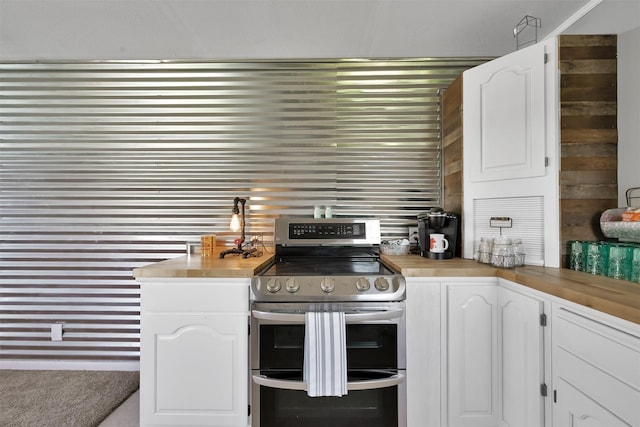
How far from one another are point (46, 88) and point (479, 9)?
3.14 m

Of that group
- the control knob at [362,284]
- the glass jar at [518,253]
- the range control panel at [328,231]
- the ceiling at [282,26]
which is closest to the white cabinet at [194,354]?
the control knob at [362,284]

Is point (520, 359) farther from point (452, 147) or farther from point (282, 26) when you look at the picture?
point (282, 26)

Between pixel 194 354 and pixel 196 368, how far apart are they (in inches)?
2.9

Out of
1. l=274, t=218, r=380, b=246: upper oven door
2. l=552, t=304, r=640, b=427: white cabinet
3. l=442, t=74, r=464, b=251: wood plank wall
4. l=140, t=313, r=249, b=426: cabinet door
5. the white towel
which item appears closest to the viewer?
l=552, t=304, r=640, b=427: white cabinet

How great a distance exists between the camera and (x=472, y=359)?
1482 mm

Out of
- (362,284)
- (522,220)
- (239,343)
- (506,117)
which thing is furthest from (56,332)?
(506,117)

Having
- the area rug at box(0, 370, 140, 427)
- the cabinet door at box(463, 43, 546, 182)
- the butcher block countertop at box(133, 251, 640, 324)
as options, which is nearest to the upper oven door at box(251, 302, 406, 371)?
the butcher block countertop at box(133, 251, 640, 324)

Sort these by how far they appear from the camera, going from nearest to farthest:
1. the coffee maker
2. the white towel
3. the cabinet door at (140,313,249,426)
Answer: the white towel → the cabinet door at (140,313,249,426) → the coffee maker

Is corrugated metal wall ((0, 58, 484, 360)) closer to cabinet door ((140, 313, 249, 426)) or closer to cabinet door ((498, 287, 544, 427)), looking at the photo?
cabinet door ((140, 313, 249, 426))

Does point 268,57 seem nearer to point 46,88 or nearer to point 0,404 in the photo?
point 46,88

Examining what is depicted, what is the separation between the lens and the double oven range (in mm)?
1446

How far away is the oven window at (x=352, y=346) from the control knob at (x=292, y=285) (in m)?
0.19

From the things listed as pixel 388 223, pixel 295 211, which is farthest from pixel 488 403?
pixel 295 211

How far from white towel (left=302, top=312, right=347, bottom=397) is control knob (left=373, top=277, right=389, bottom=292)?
0.25m
